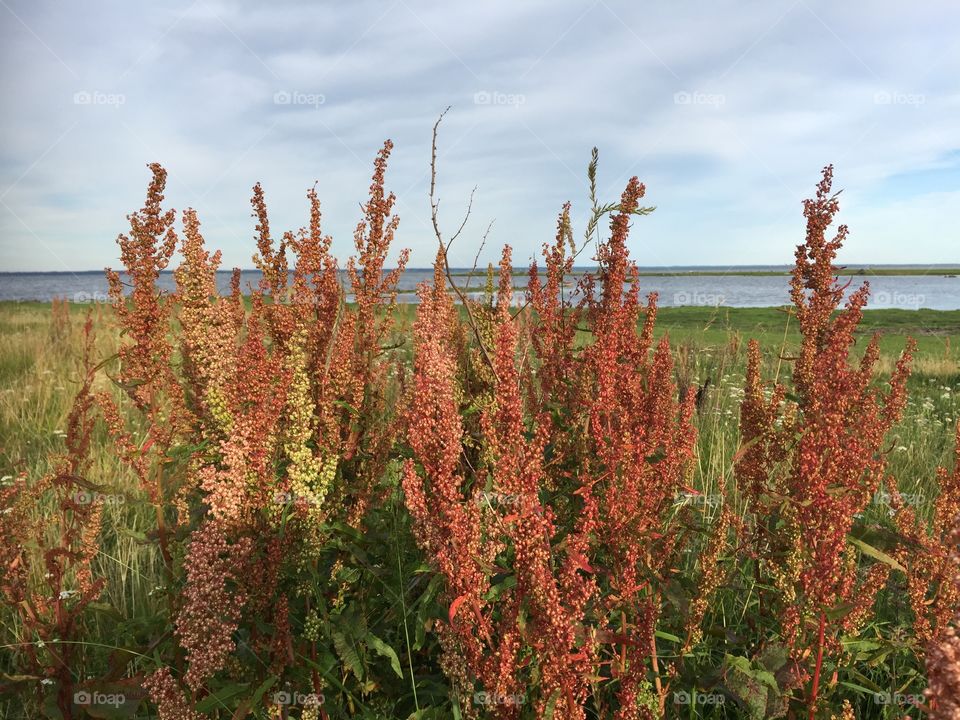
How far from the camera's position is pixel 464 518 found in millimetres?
1514

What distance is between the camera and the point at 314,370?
8.23ft

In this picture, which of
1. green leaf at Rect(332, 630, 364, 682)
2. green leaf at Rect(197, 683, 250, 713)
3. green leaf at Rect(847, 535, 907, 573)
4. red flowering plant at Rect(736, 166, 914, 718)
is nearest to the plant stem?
red flowering plant at Rect(736, 166, 914, 718)

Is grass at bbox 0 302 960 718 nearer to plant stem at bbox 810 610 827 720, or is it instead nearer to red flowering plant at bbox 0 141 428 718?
red flowering plant at bbox 0 141 428 718

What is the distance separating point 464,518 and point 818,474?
1042 millimetres

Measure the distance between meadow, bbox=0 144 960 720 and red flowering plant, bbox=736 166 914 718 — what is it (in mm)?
10

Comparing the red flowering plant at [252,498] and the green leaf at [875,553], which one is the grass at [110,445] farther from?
the green leaf at [875,553]

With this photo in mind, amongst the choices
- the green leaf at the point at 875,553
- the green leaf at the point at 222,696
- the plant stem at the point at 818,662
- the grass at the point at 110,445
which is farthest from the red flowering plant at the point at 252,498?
the green leaf at the point at 875,553

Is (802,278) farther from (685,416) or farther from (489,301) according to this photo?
(489,301)

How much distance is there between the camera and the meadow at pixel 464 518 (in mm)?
1631

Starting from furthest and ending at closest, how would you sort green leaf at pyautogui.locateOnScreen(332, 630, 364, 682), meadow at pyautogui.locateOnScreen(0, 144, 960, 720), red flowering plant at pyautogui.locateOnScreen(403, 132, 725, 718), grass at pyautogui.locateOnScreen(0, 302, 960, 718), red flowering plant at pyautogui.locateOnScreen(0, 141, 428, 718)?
grass at pyautogui.locateOnScreen(0, 302, 960, 718) < green leaf at pyautogui.locateOnScreen(332, 630, 364, 682) < red flowering plant at pyautogui.locateOnScreen(0, 141, 428, 718) < meadow at pyautogui.locateOnScreen(0, 144, 960, 720) < red flowering plant at pyautogui.locateOnScreen(403, 132, 725, 718)

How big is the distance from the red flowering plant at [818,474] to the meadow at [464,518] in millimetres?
10

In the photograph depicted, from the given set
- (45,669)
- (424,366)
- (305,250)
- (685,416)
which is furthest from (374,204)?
(45,669)

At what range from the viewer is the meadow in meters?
1.63

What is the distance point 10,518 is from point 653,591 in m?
2.35
